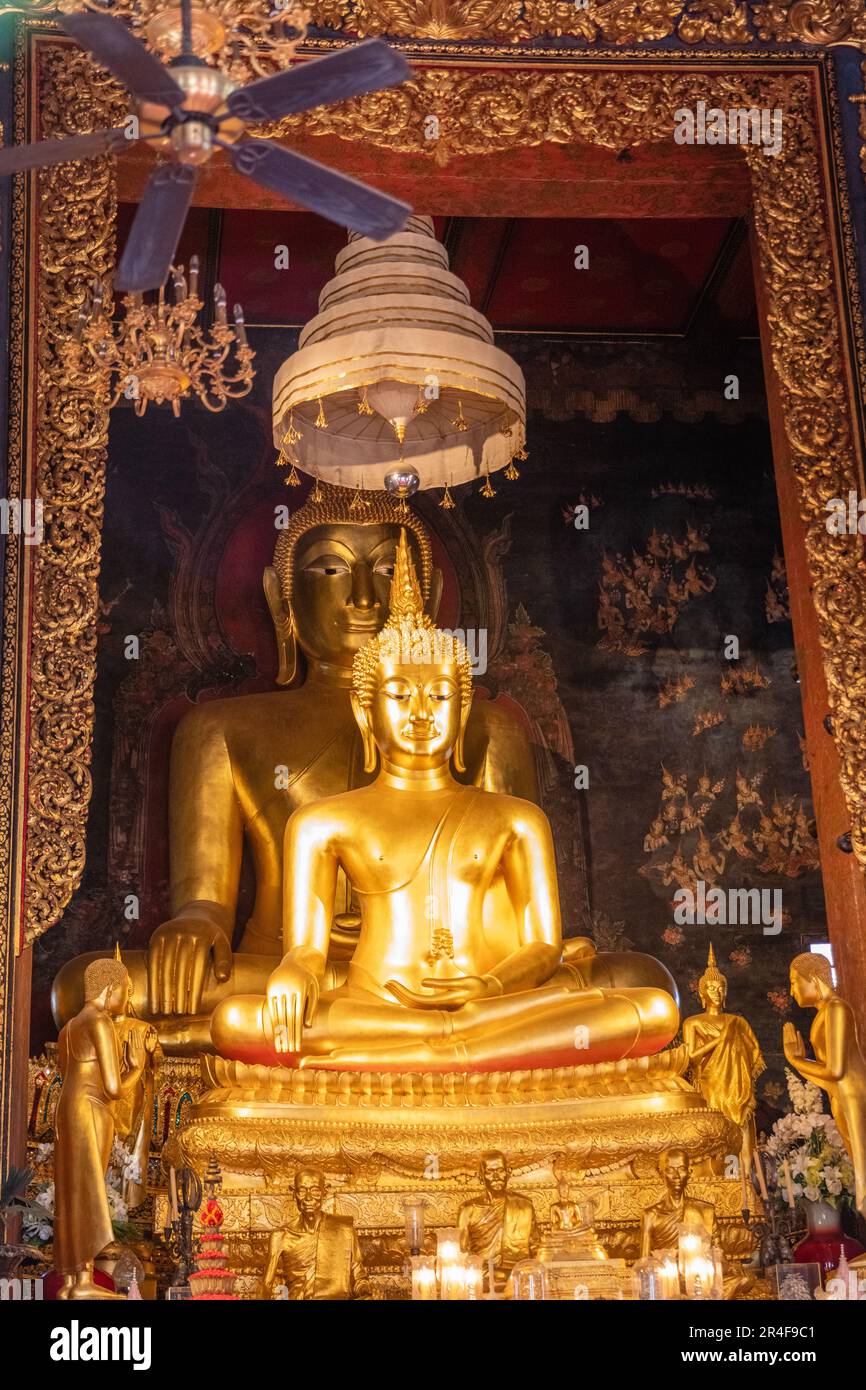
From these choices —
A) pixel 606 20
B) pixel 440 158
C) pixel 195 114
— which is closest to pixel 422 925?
pixel 440 158

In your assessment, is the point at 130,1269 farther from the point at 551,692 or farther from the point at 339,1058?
the point at 551,692

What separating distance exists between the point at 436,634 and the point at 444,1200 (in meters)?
2.19

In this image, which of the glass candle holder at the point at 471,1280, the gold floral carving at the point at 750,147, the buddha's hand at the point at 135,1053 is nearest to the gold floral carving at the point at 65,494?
the buddha's hand at the point at 135,1053

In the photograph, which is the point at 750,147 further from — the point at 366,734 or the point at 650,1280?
the point at 650,1280

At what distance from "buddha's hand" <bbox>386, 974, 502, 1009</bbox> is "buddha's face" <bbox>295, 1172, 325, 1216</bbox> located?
86 centimetres

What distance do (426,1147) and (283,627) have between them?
2795mm

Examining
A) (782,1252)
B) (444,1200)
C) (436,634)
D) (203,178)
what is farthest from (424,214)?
(782,1252)

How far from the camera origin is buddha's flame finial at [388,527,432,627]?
→ 664 cm

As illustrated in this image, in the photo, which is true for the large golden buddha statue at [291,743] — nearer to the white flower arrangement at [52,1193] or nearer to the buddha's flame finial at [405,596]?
the buddha's flame finial at [405,596]

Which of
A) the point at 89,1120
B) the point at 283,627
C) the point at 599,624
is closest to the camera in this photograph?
the point at 89,1120

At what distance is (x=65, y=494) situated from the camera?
5250 millimetres

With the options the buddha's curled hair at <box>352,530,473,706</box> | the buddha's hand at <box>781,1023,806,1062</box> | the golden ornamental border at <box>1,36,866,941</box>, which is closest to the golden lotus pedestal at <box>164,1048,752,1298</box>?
the buddha's hand at <box>781,1023,806,1062</box>

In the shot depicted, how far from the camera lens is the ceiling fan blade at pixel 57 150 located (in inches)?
145

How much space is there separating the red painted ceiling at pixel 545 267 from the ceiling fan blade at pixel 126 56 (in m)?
3.31
